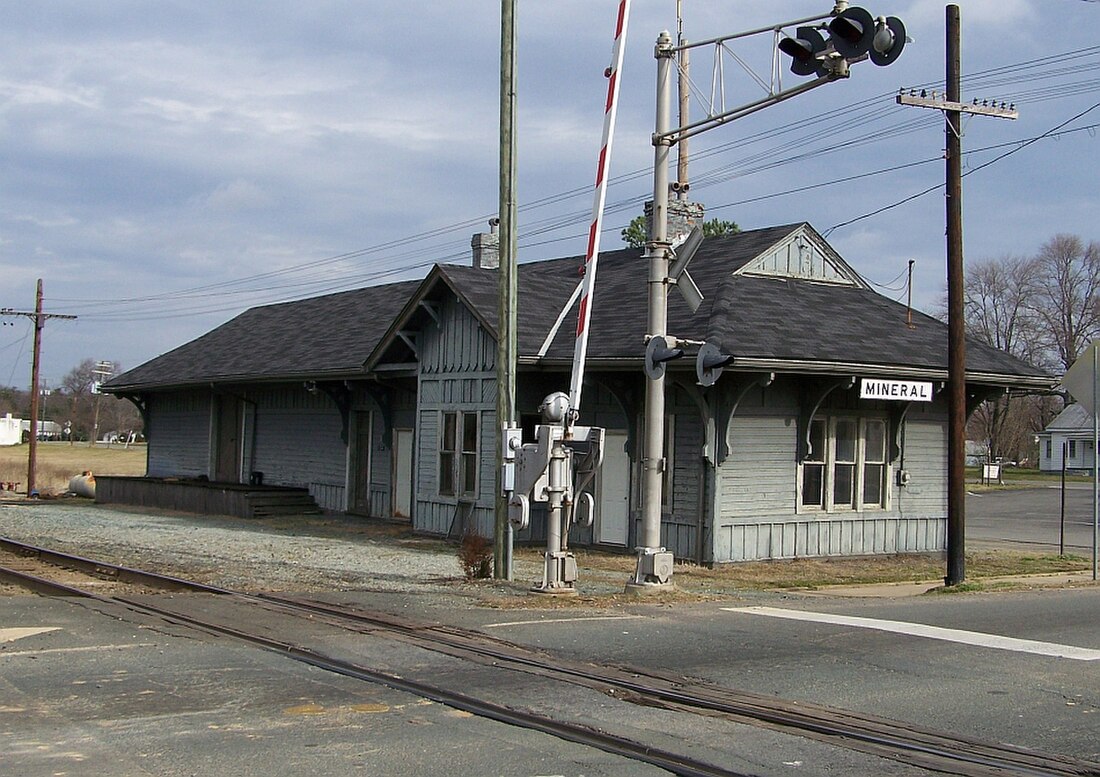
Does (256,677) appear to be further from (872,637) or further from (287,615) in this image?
(872,637)

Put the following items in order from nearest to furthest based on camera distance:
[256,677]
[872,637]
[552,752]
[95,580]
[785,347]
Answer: [552,752] → [256,677] → [872,637] → [95,580] → [785,347]

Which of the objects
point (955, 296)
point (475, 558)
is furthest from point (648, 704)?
point (955, 296)

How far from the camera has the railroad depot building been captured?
1847cm

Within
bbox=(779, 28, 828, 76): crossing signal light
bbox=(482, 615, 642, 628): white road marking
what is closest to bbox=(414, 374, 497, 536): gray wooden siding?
bbox=(482, 615, 642, 628): white road marking

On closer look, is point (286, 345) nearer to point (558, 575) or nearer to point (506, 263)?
point (506, 263)

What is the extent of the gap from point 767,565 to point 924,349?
15.7 ft

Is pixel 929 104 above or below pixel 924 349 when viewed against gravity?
above

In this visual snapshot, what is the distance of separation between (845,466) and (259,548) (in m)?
9.58

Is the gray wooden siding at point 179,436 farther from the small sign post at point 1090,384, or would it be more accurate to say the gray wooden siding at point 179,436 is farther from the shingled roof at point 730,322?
the small sign post at point 1090,384

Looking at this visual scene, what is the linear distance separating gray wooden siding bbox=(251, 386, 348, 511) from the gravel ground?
1.12 meters

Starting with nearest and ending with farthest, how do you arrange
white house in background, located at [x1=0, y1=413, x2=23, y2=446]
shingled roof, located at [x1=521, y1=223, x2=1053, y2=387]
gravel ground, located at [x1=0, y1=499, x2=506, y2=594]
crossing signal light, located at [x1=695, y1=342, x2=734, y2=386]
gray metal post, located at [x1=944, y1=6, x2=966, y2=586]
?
crossing signal light, located at [x1=695, y1=342, x2=734, y2=386], gravel ground, located at [x1=0, y1=499, x2=506, y2=594], gray metal post, located at [x1=944, y1=6, x2=966, y2=586], shingled roof, located at [x1=521, y1=223, x2=1053, y2=387], white house in background, located at [x1=0, y1=413, x2=23, y2=446]

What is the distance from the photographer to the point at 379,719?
748 cm

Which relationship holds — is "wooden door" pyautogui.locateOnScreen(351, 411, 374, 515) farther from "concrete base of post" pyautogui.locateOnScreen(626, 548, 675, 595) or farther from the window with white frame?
"concrete base of post" pyautogui.locateOnScreen(626, 548, 675, 595)

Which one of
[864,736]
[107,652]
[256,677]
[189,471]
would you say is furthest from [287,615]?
[189,471]
